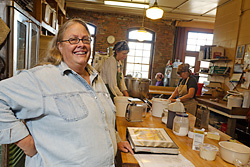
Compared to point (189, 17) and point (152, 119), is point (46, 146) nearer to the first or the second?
point (152, 119)

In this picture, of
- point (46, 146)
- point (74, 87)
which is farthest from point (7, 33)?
point (46, 146)

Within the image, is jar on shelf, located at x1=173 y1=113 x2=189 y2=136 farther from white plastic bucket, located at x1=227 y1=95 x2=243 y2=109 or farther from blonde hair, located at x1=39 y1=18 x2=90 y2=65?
white plastic bucket, located at x1=227 y1=95 x2=243 y2=109

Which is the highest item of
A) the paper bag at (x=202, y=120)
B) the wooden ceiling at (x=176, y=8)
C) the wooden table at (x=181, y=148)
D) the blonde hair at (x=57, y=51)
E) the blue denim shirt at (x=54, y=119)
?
the wooden ceiling at (x=176, y=8)

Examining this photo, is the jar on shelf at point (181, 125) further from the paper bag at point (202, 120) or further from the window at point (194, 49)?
the window at point (194, 49)

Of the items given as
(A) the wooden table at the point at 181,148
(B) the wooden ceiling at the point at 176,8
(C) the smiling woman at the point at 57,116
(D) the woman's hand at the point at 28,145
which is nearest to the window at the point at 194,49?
(B) the wooden ceiling at the point at 176,8

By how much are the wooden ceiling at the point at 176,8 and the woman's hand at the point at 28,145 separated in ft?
17.6

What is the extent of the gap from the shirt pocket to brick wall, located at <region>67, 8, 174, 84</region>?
641 cm

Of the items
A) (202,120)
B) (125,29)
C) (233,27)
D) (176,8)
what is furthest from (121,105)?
(125,29)

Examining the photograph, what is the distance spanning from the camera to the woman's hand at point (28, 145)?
976 millimetres

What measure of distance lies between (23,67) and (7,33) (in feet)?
1.75

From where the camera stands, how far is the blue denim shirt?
0.92m

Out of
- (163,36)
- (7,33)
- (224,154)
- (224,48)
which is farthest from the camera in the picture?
(163,36)

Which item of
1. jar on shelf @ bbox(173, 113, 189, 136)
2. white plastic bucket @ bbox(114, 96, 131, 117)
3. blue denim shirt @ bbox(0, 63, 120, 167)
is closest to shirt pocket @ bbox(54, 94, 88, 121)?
blue denim shirt @ bbox(0, 63, 120, 167)

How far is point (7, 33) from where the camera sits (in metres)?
1.59
